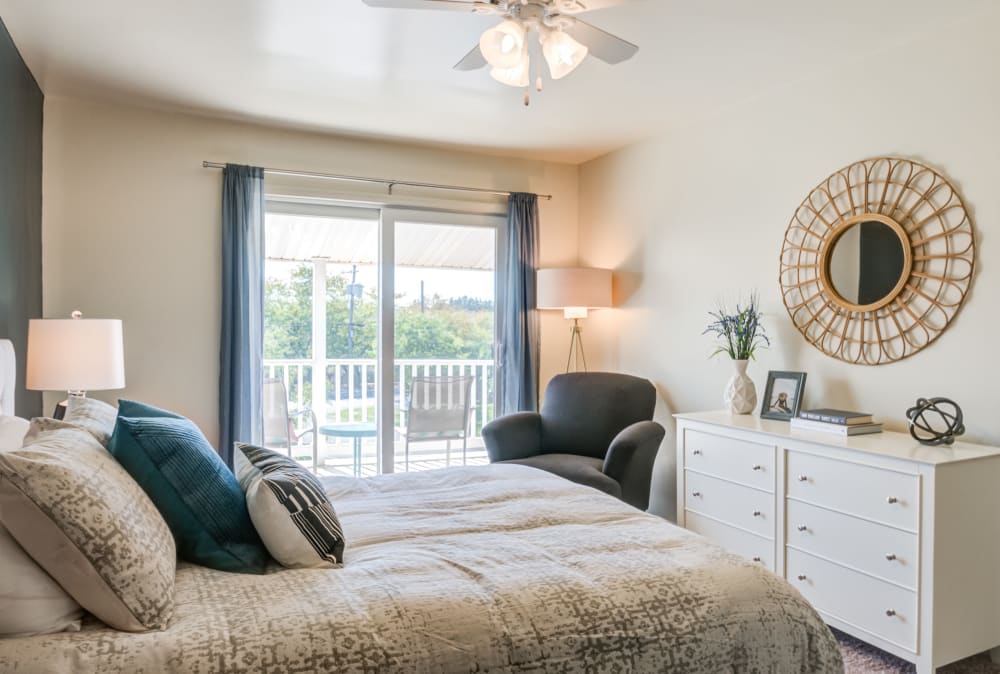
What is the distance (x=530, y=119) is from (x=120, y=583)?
348 centimetres

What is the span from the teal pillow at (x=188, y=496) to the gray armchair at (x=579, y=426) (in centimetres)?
233

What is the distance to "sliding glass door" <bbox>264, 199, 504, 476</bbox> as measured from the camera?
4.64 meters

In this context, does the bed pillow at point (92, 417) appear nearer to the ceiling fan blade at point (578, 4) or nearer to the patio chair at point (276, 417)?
the ceiling fan blade at point (578, 4)

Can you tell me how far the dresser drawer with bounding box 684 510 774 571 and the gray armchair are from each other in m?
0.35

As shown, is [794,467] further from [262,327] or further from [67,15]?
[67,15]

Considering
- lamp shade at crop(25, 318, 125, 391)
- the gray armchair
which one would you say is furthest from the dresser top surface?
lamp shade at crop(25, 318, 125, 391)

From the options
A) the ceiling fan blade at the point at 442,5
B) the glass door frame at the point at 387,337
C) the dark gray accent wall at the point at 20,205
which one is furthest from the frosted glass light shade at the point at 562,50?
the glass door frame at the point at 387,337

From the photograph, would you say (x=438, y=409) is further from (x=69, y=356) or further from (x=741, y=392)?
(x=69, y=356)

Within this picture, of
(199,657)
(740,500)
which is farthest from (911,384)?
(199,657)

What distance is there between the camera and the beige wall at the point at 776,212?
2.73 meters

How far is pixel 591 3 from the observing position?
222cm

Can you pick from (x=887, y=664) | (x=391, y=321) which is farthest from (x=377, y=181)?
(x=887, y=664)

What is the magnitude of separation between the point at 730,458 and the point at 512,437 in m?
1.41

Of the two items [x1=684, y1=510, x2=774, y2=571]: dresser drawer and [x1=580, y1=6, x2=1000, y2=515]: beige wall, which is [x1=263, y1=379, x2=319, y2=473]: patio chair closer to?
[x1=580, y1=6, x2=1000, y2=515]: beige wall
